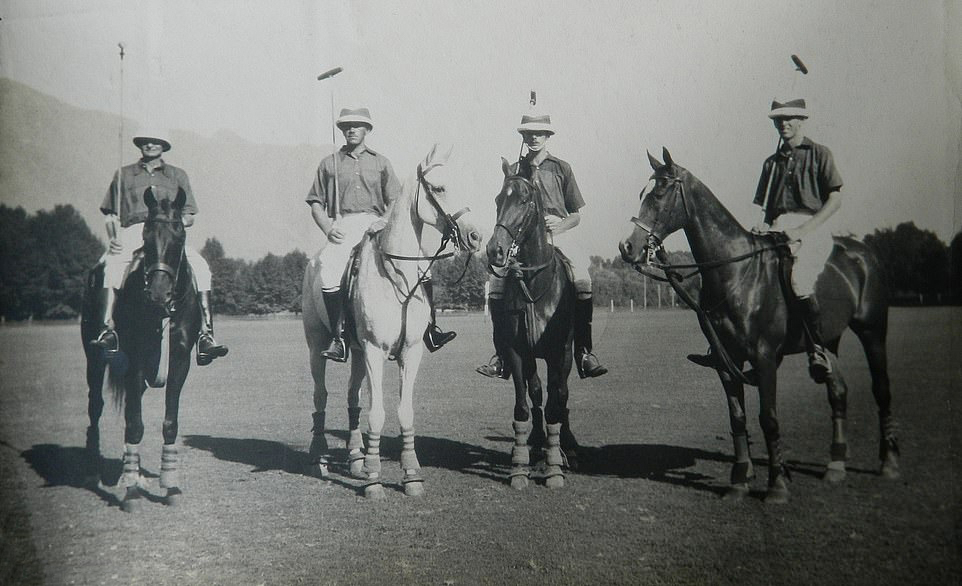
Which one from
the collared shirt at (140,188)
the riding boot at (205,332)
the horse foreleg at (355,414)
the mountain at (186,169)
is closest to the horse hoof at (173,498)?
the riding boot at (205,332)

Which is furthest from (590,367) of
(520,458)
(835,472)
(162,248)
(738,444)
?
(162,248)

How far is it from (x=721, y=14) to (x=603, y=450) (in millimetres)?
2856

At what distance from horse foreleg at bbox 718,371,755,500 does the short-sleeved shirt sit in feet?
4.81

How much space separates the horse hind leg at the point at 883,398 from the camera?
3.95 m

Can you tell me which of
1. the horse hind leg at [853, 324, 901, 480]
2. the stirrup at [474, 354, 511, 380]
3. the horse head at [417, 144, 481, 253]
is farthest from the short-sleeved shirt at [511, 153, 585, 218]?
the horse hind leg at [853, 324, 901, 480]

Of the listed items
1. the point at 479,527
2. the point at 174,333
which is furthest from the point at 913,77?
the point at 174,333

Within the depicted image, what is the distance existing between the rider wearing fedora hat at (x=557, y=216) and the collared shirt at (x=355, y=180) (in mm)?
883

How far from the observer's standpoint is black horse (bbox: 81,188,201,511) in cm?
442

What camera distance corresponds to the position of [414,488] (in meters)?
4.36

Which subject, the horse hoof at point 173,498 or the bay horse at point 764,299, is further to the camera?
the horse hoof at point 173,498

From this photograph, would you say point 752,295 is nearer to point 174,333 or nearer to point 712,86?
point 712,86

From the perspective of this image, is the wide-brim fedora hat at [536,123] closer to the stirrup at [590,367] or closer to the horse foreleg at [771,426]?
the stirrup at [590,367]

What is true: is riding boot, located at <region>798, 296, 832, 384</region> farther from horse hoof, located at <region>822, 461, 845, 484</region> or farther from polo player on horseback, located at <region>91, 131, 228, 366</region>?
polo player on horseback, located at <region>91, 131, 228, 366</region>

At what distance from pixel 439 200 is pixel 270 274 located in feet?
5.12
